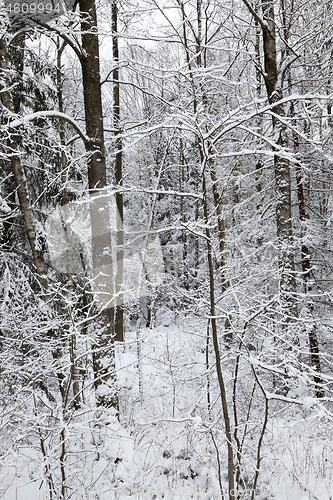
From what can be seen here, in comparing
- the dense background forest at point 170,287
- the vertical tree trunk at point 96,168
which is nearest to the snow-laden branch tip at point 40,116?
the dense background forest at point 170,287

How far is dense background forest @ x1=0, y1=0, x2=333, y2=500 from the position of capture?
270cm

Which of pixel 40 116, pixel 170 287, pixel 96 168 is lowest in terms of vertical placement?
pixel 170 287

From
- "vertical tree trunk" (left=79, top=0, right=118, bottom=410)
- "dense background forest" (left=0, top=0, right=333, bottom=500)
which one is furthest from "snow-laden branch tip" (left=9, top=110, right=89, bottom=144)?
"vertical tree trunk" (left=79, top=0, right=118, bottom=410)

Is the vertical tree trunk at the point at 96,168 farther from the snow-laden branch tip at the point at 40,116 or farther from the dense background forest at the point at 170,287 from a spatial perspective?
the snow-laden branch tip at the point at 40,116

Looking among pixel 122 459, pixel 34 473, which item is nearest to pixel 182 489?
pixel 122 459

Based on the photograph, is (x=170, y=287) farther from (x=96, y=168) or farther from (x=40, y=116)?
(x=40, y=116)

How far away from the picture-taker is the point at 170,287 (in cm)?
269

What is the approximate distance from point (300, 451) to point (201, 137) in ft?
14.3

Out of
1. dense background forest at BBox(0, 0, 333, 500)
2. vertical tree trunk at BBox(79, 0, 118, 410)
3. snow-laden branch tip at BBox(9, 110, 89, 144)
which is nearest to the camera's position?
dense background forest at BBox(0, 0, 333, 500)

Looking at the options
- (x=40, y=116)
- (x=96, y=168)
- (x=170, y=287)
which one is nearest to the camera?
(x=170, y=287)

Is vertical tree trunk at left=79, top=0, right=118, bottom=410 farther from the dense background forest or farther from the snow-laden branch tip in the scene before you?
the snow-laden branch tip

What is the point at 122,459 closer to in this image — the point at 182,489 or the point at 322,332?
the point at 182,489

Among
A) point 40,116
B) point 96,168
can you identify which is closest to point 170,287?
point 96,168

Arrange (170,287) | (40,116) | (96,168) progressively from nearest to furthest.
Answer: (170,287)
(40,116)
(96,168)
